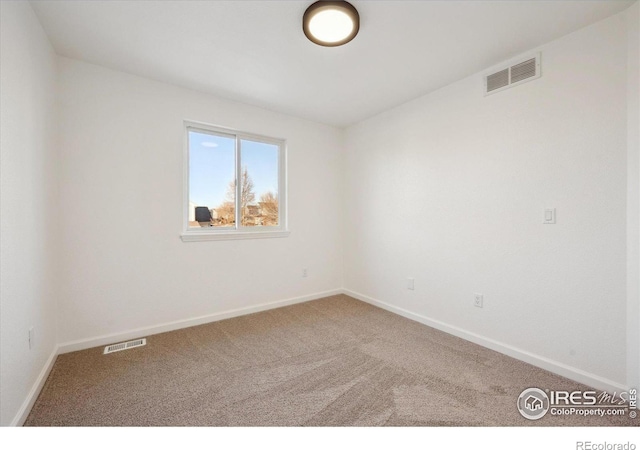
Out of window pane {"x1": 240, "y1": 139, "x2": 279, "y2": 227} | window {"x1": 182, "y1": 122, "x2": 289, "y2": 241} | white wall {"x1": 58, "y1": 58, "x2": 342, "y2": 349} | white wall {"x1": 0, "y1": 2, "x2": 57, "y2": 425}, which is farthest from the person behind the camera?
window pane {"x1": 240, "y1": 139, "x2": 279, "y2": 227}

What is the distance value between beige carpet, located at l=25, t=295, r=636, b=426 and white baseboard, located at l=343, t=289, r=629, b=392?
7 centimetres

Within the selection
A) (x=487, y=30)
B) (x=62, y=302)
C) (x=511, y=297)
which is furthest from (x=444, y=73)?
(x=62, y=302)

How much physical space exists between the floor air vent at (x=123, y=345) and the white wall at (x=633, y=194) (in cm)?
376

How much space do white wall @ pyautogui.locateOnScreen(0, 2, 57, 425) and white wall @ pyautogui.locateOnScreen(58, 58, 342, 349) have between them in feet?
0.63

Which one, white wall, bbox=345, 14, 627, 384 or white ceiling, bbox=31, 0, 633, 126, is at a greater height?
white ceiling, bbox=31, 0, 633, 126

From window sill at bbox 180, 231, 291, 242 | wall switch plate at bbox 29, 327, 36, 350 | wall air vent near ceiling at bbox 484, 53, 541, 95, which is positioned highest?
wall air vent near ceiling at bbox 484, 53, 541, 95

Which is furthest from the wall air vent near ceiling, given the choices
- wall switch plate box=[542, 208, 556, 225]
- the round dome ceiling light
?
the round dome ceiling light

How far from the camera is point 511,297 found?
7.85ft

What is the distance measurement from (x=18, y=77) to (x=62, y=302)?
1.77 m

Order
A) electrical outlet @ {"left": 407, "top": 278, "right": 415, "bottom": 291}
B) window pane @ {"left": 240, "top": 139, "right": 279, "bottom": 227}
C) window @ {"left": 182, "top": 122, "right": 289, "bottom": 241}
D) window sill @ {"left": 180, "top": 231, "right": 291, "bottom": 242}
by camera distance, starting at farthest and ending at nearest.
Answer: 1. window pane @ {"left": 240, "top": 139, "right": 279, "bottom": 227}
2. electrical outlet @ {"left": 407, "top": 278, "right": 415, "bottom": 291}
3. window @ {"left": 182, "top": 122, "right": 289, "bottom": 241}
4. window sill @ {"left": 180, "top": 231, "right": 291, "bottom": 242}

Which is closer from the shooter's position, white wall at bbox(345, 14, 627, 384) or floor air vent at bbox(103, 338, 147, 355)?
white wall at bbox(345, 14, 627, 384)

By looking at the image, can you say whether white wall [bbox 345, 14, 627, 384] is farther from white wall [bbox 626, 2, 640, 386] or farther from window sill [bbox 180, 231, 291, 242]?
window sill [bbox 180, 231, 291, 242]

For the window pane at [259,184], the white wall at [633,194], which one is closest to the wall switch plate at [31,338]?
the window pane at [259,184]

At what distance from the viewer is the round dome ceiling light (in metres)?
1.79
